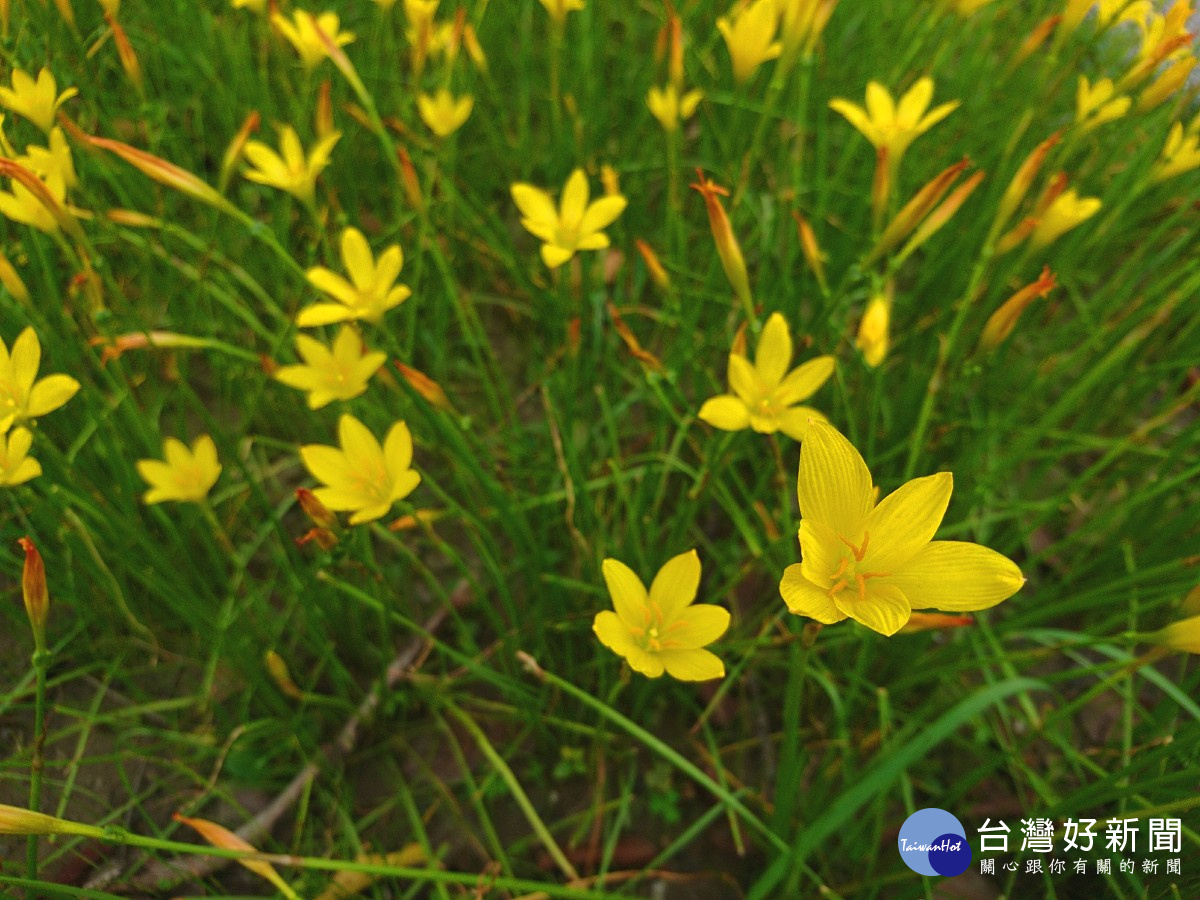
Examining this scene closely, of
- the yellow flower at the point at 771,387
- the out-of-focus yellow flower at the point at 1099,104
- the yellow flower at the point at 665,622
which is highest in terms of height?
the out-of-focus yellow flower at the point at 1099,104

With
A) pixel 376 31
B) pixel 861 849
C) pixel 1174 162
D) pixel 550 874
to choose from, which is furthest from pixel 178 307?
pixel 1174 162

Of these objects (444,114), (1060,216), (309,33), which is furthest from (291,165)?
(1060,216)

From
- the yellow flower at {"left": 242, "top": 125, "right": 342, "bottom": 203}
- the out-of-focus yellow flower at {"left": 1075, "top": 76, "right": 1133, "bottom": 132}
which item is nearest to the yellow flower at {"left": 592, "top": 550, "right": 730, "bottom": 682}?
the yellow flower at {"left": 242, "top": 125, "right": 342, "bottom": 203}

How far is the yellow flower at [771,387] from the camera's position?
133cm

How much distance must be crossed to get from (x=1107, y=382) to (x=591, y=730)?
1.71 meters

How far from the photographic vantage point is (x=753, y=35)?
171cm

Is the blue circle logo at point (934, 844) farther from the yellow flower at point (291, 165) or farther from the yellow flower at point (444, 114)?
the yellow flower at point (444, 114)

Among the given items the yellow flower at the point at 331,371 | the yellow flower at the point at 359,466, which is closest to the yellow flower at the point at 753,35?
the yellow flower at the point at 331,371

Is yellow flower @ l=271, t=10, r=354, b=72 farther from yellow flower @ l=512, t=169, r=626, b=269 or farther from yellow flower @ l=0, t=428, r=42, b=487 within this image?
yellow flower @ l=0, t=428, r=42, b=487

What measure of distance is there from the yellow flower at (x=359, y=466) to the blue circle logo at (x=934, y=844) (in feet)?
3.79

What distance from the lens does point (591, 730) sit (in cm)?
150

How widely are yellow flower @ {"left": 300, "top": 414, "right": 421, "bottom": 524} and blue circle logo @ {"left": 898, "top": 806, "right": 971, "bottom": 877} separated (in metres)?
1.16

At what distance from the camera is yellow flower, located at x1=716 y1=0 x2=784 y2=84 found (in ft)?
5.43

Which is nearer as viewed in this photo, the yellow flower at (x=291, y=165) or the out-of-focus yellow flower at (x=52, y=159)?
the out-of-focus yellow flower at (x=52, y=159)
